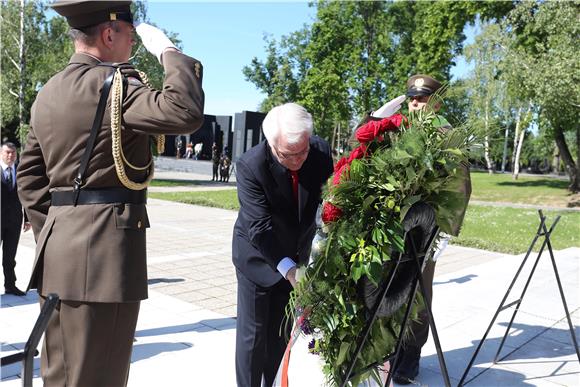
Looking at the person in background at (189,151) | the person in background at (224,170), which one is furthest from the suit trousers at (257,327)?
the person in background at (189,151)

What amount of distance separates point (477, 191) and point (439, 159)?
27.4 m

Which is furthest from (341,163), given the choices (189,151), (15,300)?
(189,151)

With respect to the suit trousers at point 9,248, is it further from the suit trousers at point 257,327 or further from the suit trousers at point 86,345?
the suit trousers at point 86,345

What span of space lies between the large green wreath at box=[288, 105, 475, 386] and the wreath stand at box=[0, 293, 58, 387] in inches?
39.9

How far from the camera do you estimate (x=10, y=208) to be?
20.3ft

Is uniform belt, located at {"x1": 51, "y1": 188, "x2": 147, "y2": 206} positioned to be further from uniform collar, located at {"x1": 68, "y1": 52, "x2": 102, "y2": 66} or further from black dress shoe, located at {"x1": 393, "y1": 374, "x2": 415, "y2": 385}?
black dress shoe, located at {"x1": 393, "y1": 374, "x2": 415, "y2": 385}

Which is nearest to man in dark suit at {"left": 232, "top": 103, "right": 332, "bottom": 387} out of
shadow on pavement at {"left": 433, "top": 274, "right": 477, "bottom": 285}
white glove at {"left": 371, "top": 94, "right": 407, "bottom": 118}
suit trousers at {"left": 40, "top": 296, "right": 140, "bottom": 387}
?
white glove at {"left": 371, "top": 94, "right": 407, "bottom": 118}

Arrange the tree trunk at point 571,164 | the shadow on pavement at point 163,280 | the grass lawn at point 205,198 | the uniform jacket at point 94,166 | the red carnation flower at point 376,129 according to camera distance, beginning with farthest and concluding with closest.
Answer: the tree trunk at point 571,164, the grass lawn at point 205,198, the shadow on pavement at point 163,280, the red carnation flower at point 376,129, the uniform jacket at point 94,166

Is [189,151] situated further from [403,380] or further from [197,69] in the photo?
[197,69]

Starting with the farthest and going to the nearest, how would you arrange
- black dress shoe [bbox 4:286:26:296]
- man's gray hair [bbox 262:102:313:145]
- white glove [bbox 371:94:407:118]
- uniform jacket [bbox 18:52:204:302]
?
1. black dress shoe [bbox 4:286:26:296]
2. white glove [bbox 371:94:407:118]
3. man's gray hair [bbox 262:102:313:145]
4. uniform jacket [bbox 18:52:204:302]

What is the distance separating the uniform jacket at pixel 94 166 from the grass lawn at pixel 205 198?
13.7 m

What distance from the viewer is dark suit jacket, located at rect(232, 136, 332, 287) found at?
280 centimetres

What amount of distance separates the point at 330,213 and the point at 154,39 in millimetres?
1006

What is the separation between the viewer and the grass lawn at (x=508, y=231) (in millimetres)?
10734
